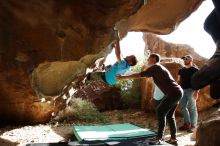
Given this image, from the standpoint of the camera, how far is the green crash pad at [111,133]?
7.36 meters

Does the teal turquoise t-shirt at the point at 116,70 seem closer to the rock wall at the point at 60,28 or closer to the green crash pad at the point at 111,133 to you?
the rock wall at the point at 60,28

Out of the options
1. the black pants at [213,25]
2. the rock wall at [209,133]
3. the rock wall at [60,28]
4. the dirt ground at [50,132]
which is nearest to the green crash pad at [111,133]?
the dirt ground at [50,132]

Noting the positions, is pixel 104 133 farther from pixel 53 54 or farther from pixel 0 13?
pixel 0 13

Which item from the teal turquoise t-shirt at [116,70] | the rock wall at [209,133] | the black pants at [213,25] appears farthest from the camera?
the teal turquoise t-shirt at [116,70]

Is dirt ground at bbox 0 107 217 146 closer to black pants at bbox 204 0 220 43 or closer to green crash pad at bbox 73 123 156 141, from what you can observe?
green crash pad at bbox 73 123 156 141

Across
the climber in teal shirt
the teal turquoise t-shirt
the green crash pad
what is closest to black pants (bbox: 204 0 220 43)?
the climber in teal shirt

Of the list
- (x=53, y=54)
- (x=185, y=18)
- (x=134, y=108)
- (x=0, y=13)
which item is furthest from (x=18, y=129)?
(x=134, y=108)

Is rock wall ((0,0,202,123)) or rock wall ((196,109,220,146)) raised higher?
rock wall ((0,0,202,123))

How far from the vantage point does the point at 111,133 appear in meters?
8.09

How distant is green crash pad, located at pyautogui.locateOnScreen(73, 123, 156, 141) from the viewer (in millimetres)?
7363

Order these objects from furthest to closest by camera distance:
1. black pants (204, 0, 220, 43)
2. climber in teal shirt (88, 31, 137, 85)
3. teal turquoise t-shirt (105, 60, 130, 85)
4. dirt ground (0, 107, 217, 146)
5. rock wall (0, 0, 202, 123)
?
dirt ground (0, 107, 217, 146)
teal turquoise t-shirt (105, 60, 130, 85)
climber in teal shirt (88, 31, 137, 85)
rock wall (0, 0, 202, 123)
black pants (204, 0, 220, 43)

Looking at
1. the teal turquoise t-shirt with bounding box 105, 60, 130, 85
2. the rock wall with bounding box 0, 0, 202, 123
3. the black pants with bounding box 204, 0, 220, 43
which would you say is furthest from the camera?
the teal turquoise t-shirt with bounding box 105, 60, 130, 85

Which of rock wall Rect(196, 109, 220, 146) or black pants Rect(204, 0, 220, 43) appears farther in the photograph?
rock wall Rect(196, 109, 220, 146)

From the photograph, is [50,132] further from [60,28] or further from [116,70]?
[60,28]
